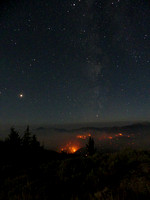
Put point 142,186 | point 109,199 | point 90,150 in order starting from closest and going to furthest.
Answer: point 109,199 → point 142,186 → point 90,150

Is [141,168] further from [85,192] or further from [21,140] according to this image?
[21,140]

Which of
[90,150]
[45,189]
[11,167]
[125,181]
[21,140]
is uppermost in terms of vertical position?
[125,181]

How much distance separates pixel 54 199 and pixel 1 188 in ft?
7.97

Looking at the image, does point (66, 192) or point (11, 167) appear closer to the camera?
point (66, 192)

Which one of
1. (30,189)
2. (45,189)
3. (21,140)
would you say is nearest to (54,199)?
(45,189)

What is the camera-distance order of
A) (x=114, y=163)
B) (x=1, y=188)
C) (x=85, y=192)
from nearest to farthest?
1. (x=85, y=192)
2. (x=1, y=188)
3. (x=114, y=163)

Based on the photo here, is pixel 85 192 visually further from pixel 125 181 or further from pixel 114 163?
pixel 114 163

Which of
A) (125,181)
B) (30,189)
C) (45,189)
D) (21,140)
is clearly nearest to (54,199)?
(45,189)

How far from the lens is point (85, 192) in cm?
367

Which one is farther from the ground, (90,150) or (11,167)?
(11,167)

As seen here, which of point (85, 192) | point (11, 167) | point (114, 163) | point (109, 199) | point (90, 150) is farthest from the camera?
point (90, 150)

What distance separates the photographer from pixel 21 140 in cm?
2778

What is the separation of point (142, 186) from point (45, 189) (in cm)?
295

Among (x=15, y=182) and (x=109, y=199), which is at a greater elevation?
(x=109, y=199)
